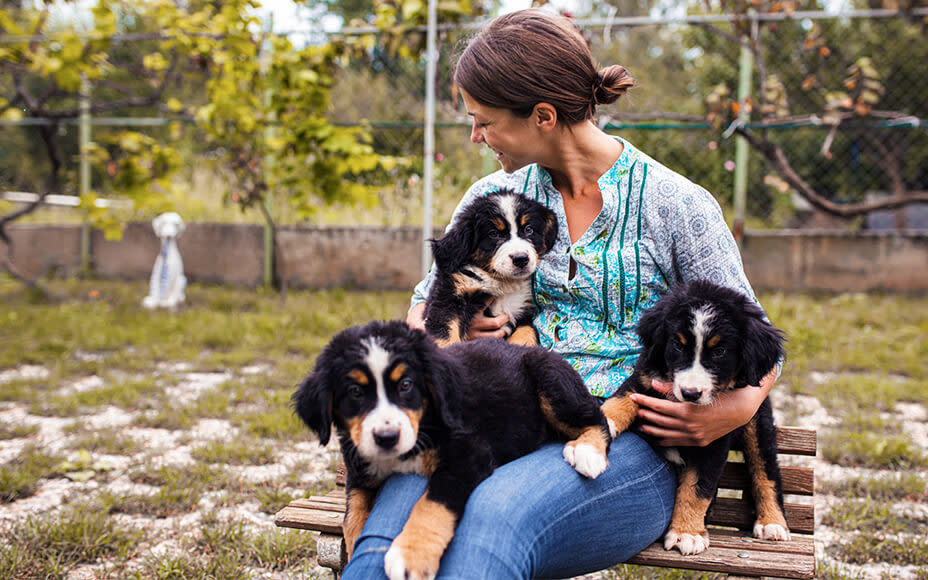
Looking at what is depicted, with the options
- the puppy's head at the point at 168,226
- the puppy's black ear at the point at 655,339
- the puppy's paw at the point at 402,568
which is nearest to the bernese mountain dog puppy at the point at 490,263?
the puppy's black ear at the point at 655,339

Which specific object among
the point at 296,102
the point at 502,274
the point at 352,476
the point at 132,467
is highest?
the point at 296,102

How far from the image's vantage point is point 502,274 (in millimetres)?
2883

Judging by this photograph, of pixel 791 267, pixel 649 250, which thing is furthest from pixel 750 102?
pixel 649 250

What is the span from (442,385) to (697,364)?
0.71m

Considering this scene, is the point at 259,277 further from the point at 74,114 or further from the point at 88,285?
the point at 74,114

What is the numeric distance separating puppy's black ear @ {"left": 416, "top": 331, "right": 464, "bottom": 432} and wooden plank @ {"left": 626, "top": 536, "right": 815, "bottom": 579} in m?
0.65

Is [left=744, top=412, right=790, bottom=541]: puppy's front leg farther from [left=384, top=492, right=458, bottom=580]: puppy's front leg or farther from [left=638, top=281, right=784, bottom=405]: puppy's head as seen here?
[left=384, top=492, right=458, bottom=580]: puppy's front leg

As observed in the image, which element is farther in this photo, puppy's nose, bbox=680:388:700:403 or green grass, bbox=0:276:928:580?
green grass, bbox=0:276:928:580

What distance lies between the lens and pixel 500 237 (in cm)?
289

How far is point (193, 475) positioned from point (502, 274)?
190 cm

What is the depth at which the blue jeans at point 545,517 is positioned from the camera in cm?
170

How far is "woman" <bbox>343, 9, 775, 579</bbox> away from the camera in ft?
6.38

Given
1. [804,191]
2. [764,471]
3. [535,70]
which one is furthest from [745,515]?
[804,191]

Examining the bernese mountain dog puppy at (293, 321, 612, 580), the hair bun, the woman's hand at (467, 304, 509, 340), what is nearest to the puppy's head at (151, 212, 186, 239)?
the woman's hand at (467, 304, 509, 340)
